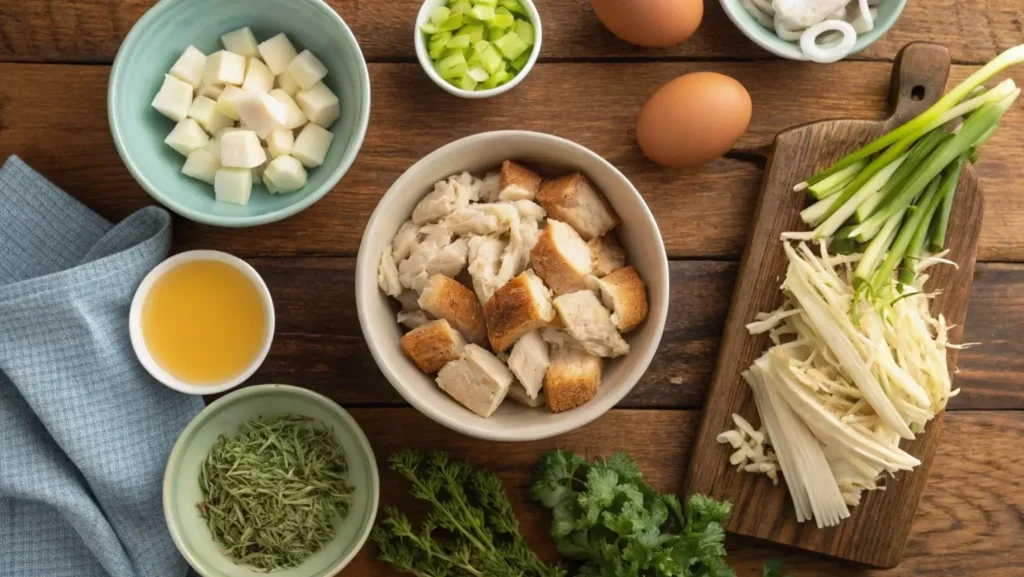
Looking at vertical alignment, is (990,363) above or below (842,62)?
below

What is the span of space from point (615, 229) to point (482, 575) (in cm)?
78

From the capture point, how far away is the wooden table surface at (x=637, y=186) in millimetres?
1879

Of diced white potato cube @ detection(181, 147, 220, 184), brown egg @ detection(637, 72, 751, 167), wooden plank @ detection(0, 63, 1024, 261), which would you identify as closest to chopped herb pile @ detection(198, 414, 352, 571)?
wooden plank @ detection(0, 63, 1024, 261)

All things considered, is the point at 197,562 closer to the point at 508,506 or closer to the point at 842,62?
the point at 508,506

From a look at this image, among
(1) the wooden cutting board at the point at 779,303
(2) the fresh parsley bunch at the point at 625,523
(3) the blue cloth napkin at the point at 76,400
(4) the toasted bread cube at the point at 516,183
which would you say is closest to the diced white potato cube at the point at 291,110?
(3) the blue cloth napkin at the point at 76,400

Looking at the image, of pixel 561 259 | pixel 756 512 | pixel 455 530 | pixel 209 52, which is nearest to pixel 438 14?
pixel 209 52

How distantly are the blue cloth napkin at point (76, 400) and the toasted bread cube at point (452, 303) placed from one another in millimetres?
605

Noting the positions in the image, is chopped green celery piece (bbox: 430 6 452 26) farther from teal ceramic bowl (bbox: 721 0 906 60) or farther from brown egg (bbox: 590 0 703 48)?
teal ceramic bowl (bbox: 721 0 906 60)

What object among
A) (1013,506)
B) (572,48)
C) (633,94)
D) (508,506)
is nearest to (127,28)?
(572,48)

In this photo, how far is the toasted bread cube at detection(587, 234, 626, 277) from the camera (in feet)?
5.55

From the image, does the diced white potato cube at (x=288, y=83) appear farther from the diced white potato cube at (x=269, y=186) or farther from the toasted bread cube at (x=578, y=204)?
the toasted bread cube at (x=578, y=204)

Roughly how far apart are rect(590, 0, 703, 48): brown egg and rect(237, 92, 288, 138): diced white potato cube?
2.30ft

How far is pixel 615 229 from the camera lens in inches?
69.6

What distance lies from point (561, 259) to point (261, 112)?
0.67 metres
